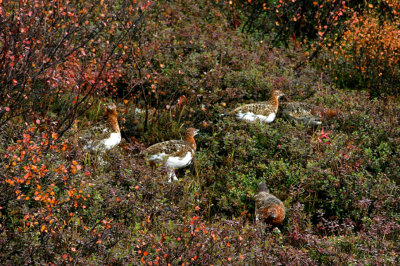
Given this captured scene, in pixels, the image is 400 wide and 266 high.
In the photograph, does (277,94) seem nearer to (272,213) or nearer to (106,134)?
(272,213)

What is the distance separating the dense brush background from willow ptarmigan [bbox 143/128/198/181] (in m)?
0.18

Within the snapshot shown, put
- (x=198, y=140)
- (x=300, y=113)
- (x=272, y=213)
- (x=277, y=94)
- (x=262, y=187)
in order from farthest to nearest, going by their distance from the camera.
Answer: (x=277, y=94) → (x=300, y=113) → (x=198, y=140) → (x=262, y=187) → (x=272, y=213)

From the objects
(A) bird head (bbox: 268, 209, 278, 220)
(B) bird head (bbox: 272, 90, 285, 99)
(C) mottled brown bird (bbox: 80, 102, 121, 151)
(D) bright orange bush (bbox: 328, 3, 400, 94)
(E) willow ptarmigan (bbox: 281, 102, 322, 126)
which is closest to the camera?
(A) bird head (bbox: 268, 209, 278, 220)

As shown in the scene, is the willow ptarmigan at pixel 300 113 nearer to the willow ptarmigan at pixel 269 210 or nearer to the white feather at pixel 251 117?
the white feather at pixel 251 117

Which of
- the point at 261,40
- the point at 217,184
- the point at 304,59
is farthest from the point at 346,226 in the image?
the point at 261,40

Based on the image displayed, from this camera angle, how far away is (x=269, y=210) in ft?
19.2

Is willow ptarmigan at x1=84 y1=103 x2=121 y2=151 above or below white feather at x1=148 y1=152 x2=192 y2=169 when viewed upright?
above

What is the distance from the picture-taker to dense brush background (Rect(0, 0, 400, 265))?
15.5 feet

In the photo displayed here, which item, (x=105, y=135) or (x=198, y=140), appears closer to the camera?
(x=105, y=135)

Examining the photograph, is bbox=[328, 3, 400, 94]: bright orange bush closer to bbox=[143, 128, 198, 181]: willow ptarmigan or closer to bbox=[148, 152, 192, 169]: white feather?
bbox=[143, 128, 198, 181]: willow ptarmigan

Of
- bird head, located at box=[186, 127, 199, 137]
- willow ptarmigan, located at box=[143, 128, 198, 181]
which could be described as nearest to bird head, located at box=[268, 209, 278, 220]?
willow ptarmigan, located at box=[143, 128, 198, 181]

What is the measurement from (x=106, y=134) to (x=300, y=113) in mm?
3314

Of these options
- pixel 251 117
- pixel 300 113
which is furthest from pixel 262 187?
pixel 300 113

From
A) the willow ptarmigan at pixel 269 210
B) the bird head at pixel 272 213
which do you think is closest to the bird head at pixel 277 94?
the willow ptarmigan at pixel 269 210
